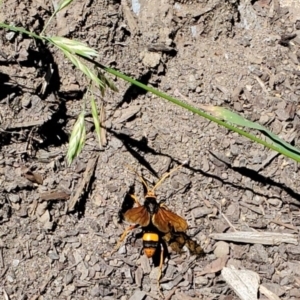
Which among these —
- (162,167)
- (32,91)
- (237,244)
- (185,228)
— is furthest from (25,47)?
(237,244)

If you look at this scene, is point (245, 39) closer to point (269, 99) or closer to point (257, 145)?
point (269, 99)

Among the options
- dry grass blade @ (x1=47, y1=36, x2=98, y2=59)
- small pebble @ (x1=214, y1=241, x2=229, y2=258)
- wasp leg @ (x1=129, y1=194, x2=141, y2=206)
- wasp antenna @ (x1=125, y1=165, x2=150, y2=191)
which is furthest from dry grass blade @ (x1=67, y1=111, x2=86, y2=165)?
small pebble @ (x1=214, y1=241, x2=229, y2=258)

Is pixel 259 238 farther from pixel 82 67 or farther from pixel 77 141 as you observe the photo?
pixel 82 67

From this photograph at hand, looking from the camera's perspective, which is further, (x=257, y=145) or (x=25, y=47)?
(x=257, y=145)

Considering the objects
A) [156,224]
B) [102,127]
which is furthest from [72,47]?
[156,224]

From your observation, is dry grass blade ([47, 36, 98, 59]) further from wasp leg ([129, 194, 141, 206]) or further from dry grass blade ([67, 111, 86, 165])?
wasp leg ([129, 194, 141, 206])

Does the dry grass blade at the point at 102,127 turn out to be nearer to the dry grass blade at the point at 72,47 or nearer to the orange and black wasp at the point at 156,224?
the orange and black wasp at the point at 156,224

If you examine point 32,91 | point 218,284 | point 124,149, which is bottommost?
point 218,284
